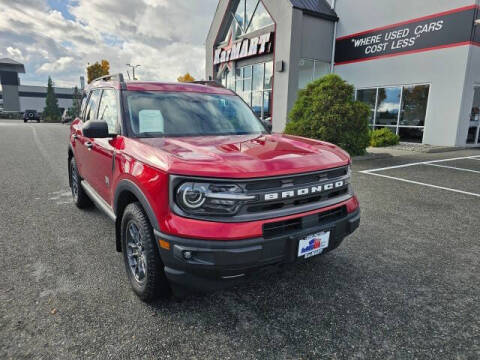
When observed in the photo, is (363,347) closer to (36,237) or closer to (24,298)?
(24,298)

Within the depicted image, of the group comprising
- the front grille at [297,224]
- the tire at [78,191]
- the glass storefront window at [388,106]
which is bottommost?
the tire at [78,191]

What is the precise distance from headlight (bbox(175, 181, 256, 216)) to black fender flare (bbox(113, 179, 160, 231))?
0.88 feet

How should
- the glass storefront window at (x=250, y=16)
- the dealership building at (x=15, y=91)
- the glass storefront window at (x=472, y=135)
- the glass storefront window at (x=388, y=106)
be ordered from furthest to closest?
the dealership building at (x=15, y=91) → the glass storefront window at (x=250, y=16) → the glass storefront window at (x=388, y=106) → the glass storefront window at (x=472, y=135)

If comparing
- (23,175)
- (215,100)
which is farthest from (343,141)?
(23,175)

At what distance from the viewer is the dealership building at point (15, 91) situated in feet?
248

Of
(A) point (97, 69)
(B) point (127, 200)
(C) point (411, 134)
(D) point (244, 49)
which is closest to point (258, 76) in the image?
(D) point (244, 49)

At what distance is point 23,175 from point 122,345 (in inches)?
266

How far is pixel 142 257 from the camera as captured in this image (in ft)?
Answer: 8.24

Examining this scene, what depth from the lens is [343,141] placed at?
397 inches

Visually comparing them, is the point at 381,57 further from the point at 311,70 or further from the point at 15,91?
the point at 15,91

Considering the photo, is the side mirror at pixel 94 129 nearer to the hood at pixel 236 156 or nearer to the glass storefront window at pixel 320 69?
the hood at pixel 236 156

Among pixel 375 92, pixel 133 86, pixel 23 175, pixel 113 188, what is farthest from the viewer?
pixel 375 92

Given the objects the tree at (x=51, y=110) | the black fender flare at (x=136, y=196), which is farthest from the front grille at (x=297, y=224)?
the tree at (x=51, y=110)

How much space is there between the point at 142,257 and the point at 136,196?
50cm
